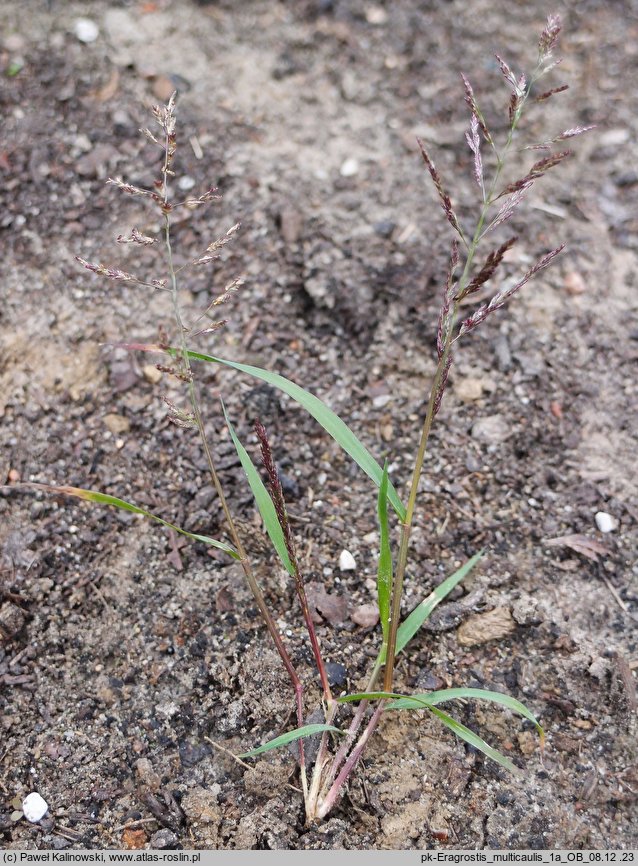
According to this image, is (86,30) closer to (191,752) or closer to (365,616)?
(365,616)

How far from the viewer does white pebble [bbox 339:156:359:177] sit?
9.16 feet

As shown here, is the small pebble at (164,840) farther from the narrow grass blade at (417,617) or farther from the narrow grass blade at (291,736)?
the narrow grass blade at (417,617)

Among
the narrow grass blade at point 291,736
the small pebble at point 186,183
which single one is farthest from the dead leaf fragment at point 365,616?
the small pebble at point 186,183

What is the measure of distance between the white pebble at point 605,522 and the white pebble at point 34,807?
160 cm

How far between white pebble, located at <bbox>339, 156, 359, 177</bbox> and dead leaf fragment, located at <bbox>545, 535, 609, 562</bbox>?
1.51 meters

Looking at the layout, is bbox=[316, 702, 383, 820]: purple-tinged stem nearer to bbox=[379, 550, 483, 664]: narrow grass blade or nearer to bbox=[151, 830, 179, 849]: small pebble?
bbox=[379, 550, 483, 664]: narrow grass blade

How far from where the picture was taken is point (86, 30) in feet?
9.70

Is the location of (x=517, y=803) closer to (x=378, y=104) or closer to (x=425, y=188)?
(x=425, y=188)

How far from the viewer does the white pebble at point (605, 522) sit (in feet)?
7.09

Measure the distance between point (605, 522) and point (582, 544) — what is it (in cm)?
11

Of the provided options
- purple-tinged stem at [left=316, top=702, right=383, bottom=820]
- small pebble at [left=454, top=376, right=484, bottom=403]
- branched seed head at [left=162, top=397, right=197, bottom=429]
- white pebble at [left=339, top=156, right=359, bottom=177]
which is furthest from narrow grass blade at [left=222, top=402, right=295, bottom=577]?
white pebble at [left=339, top=156, right=359, bottom=177]

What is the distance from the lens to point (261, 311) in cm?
247

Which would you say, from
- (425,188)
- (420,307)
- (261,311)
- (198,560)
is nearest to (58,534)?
(198,560)

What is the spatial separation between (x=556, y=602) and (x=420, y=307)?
1031mm
